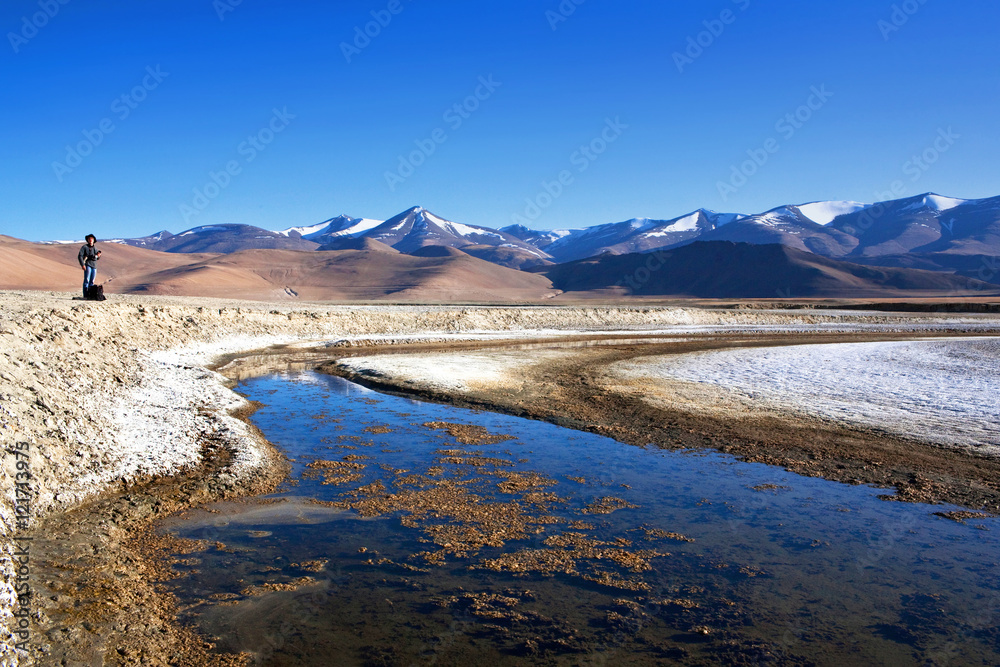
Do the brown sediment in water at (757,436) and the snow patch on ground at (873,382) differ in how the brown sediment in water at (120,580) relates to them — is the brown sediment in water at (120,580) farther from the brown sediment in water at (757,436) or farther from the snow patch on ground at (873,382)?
the snow patch on ground at (873,382)

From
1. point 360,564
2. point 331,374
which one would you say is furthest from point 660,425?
point 331,374

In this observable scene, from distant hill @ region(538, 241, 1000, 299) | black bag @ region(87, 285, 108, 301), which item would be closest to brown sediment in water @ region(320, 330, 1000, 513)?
black bag @ region(87, 285, 108, 301)

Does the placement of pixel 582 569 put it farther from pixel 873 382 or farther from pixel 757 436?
pixel 873 382

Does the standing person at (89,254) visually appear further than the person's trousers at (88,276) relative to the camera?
No

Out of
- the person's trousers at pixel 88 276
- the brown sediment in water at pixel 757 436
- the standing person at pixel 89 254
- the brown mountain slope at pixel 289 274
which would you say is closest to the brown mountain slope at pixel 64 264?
the brown mountain slope at pixel 289 274

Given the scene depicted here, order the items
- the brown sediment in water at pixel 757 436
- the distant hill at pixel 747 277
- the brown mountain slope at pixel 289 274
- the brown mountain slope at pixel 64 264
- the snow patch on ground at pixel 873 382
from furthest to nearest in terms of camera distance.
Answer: the distant hill at pixel 747 277, the brown mountain slope at pixel 289 274, the brown mountain slope at pixel 64 264, the snow patch on ground at pixel 873 382, the brown sediment in water at pixel 757 436

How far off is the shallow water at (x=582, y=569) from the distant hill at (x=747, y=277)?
13838cm

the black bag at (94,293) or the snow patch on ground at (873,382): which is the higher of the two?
the black bag at (94,293)

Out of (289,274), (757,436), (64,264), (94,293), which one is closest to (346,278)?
(289,274)

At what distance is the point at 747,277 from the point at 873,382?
147 metres

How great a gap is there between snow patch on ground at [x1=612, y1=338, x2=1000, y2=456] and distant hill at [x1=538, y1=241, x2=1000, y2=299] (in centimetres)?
11939

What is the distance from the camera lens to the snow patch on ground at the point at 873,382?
12441 millimetres

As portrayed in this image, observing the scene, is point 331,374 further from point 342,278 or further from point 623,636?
point 342,278

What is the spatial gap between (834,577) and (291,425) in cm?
980
